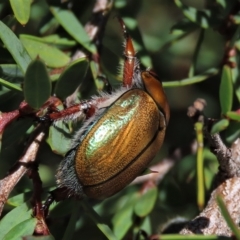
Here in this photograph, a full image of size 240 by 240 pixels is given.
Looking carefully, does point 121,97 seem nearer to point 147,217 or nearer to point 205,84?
point 147,217

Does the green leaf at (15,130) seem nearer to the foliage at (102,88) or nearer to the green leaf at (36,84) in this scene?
the foliage at (102,88)

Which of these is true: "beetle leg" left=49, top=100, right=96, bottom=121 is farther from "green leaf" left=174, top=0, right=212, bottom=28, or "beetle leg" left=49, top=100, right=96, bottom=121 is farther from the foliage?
"green leaf" left=174, top=0, right=212, bottom=28

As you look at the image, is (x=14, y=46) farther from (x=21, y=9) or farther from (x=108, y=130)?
(x=108, y=130)

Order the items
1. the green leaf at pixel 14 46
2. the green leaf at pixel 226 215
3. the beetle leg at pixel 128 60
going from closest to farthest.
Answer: the green leaf at pixel 226 215 < the green leaf at pixel 14 46 < the beetle leg at pixel 128 60

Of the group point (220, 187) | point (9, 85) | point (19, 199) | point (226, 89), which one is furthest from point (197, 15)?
point (19, 199)

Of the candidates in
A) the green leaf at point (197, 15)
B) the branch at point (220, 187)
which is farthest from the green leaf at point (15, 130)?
the green leaf at point (197, 15)

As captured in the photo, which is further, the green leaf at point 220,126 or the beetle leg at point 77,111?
the beetle leg at point 77,111

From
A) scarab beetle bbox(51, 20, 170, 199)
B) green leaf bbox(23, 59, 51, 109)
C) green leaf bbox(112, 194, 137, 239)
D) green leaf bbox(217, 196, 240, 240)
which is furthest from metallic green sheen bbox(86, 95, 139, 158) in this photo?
green leaf bbox(217, 196, 240, 240)

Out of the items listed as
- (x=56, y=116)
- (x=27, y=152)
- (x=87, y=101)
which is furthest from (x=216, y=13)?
(x=27, y=152)
